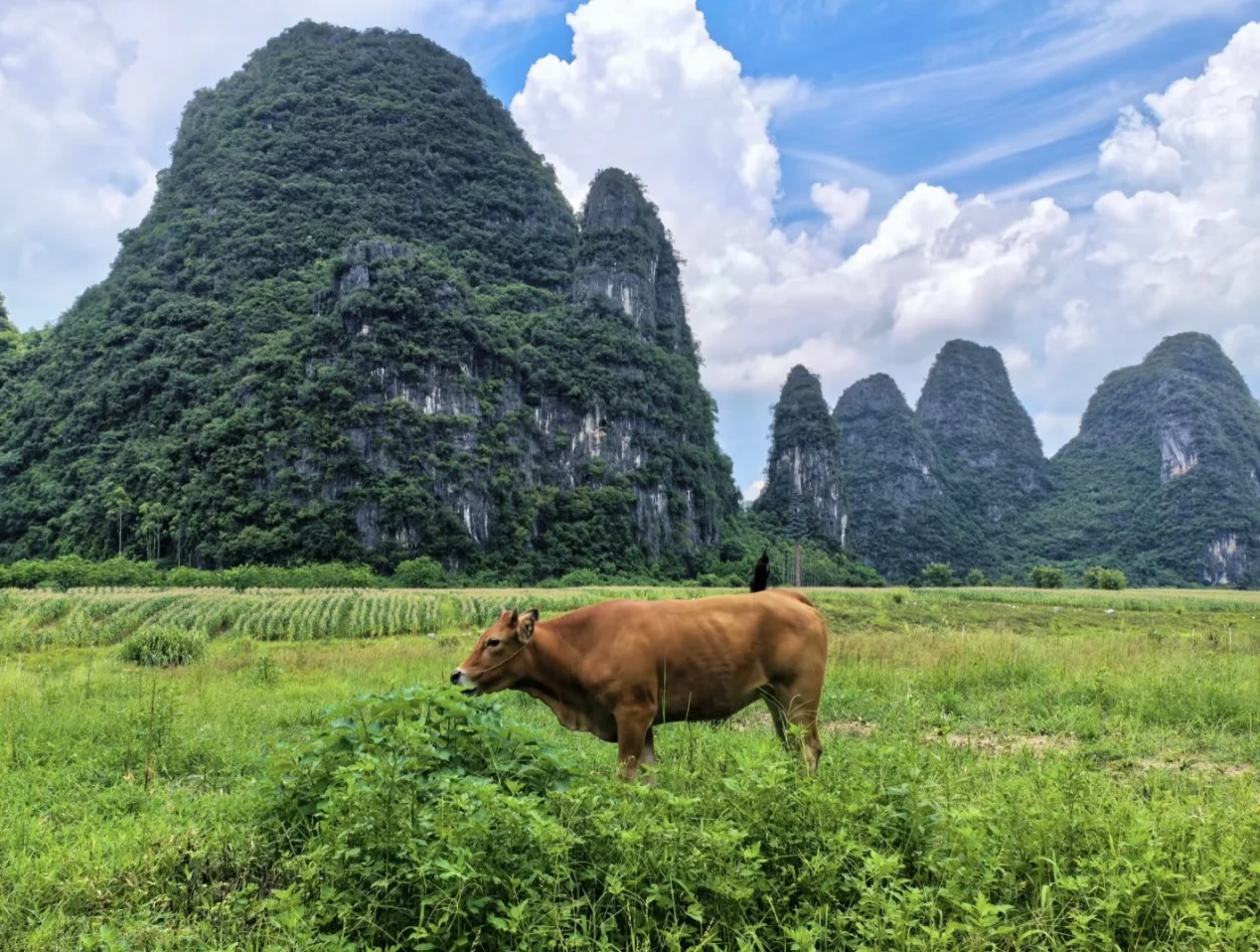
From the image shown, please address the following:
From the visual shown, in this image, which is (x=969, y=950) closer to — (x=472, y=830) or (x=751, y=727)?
(x=472, y=830)

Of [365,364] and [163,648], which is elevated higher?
[365,364]

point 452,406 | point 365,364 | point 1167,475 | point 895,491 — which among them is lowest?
point 895,491

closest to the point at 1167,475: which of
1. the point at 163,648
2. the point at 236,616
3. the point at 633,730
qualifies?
the point at 236,616

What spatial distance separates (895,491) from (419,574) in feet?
265

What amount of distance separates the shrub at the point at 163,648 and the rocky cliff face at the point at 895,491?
9480 centimetres

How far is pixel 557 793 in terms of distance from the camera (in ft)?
9.41

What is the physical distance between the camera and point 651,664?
177 inches

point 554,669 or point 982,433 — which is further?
point 982,433

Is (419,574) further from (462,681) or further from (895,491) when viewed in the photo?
(895,491)

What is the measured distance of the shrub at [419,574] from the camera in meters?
48.3

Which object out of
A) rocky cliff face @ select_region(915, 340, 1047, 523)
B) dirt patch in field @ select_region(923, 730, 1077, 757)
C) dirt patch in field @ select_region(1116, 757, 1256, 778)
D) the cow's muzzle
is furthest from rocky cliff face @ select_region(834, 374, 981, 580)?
the cow's muzzle

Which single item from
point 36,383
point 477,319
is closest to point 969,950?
point 477,319

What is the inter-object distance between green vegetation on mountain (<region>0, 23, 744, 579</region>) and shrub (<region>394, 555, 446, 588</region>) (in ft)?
14.4

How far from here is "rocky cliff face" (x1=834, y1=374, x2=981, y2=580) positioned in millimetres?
103188
